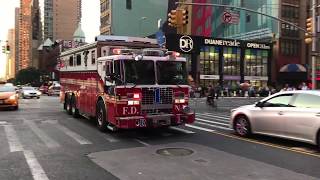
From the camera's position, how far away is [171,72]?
13.6m

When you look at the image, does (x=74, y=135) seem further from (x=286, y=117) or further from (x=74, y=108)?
(x=286, y=117)

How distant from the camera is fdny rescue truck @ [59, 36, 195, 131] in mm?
12711

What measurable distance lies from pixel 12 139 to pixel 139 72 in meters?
4.00

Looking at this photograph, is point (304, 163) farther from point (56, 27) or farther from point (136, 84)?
point (56, 27)

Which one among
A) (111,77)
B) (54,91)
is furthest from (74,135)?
(54,91)

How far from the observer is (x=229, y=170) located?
8.71m

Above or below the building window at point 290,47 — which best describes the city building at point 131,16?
above

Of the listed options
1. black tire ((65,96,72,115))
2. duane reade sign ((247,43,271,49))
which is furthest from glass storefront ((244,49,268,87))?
black tire ((65,96,72,115))

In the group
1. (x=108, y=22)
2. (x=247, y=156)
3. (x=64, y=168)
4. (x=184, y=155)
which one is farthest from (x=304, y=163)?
(x=108, y=22)

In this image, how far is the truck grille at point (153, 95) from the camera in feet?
42.2

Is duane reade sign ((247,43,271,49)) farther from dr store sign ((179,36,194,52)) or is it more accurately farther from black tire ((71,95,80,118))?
black tire ((71,95,80,118))

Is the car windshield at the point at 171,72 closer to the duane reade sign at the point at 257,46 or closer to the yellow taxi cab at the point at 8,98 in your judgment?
the yellow taxi cab at the point at 8,98

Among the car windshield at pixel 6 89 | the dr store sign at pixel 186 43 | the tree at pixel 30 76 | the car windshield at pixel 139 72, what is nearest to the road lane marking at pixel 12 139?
the car windshield at pixel 139 72

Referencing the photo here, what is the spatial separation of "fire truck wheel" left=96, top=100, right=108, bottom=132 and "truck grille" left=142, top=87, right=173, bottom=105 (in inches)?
67.4
